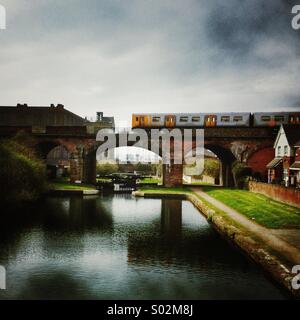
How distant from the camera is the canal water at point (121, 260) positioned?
1048cm

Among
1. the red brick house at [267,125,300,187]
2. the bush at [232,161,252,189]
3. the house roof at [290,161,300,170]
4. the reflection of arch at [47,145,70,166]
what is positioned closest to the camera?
the house roof at [290,161,300,170]

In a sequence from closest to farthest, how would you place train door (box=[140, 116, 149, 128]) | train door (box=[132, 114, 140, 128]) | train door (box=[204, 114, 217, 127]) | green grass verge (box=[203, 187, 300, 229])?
green grass verge (box=[203, 187, 300, 229])
train door (box=[204, 114, 217, 127])
train door (box=[140, 116, 149, 128])
train door (box=[132, 114, 140, 128])

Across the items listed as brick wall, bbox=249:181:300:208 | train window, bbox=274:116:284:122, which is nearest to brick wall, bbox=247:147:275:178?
train window, bbox=274:116:284:122

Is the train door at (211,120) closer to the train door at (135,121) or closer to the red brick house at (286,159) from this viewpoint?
the red brick house at (286,159)

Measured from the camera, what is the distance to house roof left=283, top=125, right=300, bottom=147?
3388 cm

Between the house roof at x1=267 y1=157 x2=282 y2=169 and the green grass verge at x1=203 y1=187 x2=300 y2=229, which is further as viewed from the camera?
the house roof at x1=267 y1=157 x2=282 y2=169

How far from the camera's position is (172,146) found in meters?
41.1

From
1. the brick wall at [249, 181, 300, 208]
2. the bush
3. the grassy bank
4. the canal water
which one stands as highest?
the bush

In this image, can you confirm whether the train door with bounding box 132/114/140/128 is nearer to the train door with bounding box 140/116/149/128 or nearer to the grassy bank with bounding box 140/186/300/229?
the train door with bounding box 140/116/149/128

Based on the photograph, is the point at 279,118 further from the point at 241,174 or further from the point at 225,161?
the point at 225,161

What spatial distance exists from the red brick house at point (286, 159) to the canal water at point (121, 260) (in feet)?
44.0

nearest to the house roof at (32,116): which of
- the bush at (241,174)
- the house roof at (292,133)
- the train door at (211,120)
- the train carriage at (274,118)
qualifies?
the train door at (211,120)

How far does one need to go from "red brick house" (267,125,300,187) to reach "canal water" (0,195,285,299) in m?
13.4
